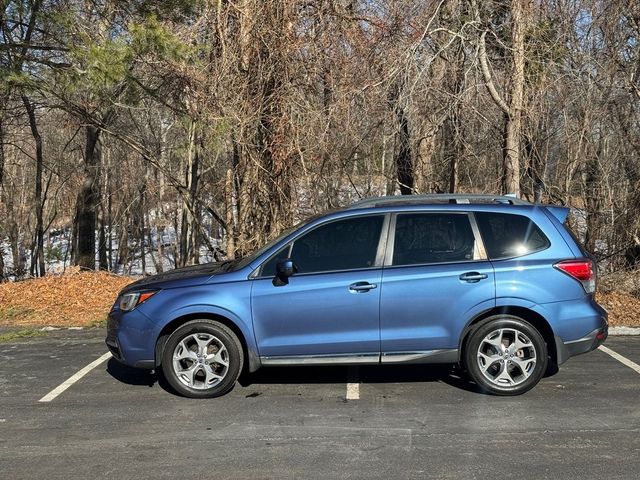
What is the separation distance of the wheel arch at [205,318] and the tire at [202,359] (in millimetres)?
50

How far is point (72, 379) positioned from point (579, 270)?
4950 mm

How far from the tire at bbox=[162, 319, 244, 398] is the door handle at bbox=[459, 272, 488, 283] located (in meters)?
2.05

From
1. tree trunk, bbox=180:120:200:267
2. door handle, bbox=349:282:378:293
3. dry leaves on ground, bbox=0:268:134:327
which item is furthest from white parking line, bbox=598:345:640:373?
tree trunk, bbox=180:120:200:267

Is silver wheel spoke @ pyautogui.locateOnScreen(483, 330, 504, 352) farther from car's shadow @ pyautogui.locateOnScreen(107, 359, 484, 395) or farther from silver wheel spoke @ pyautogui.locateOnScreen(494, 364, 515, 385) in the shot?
car's shadow @ pyautogui.locateOnScreen(107, 359, 484, 395)

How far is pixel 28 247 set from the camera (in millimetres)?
33688

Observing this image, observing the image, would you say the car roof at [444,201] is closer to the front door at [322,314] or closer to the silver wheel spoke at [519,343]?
the front door at [322,314]

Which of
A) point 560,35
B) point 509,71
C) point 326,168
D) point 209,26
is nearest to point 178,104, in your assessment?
point 209,26

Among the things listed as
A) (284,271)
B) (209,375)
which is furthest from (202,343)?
(284,271)

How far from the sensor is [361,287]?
556 centimetres

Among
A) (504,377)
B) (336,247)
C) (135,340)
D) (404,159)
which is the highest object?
(404,159)

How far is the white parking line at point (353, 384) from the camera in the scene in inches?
225

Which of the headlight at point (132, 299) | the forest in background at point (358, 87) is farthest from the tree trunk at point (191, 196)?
the headlight at point (132, 299)

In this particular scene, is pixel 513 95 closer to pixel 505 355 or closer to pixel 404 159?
pixel 404 159

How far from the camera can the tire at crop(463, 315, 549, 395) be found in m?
5.59
